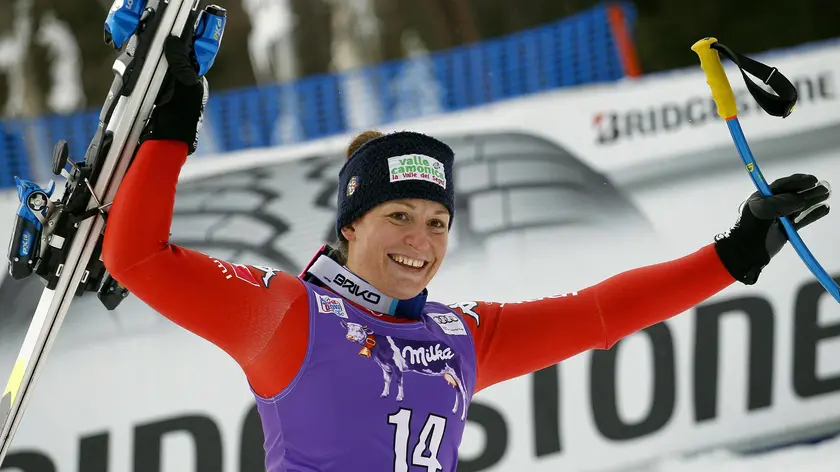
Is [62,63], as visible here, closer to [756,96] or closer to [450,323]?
[450,323]

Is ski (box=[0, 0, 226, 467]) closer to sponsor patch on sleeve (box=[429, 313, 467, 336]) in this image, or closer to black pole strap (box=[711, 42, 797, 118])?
sponsor patch on sleeve (box=[429, 313, 467, 336])

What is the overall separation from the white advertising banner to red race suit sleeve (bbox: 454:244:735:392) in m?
1.85

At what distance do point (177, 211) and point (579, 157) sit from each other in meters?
1.69

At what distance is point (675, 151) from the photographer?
4.68m

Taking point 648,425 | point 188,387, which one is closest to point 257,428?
point 188,387

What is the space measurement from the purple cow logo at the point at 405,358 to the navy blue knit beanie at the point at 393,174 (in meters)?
0.29

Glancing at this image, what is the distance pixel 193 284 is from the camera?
211cm

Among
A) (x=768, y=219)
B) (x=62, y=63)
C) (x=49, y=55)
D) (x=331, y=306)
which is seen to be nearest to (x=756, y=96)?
(x=768, y=219)

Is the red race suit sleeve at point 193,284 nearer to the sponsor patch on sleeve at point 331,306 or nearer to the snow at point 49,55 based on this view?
the sponsor patch on sleeve at point 331,306

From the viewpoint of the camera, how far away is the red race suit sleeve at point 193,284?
2.05 meters

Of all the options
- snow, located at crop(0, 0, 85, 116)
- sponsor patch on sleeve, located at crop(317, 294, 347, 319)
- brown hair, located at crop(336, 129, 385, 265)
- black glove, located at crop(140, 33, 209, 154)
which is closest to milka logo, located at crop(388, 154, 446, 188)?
brown hair, located at crop(336, 129, 385, 265)

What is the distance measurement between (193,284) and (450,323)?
2.17 ft

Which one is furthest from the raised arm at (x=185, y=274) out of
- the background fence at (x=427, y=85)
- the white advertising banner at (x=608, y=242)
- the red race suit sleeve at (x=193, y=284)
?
the background fence at (x=427, y=85)

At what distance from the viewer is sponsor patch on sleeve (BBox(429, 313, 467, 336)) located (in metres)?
2.49
